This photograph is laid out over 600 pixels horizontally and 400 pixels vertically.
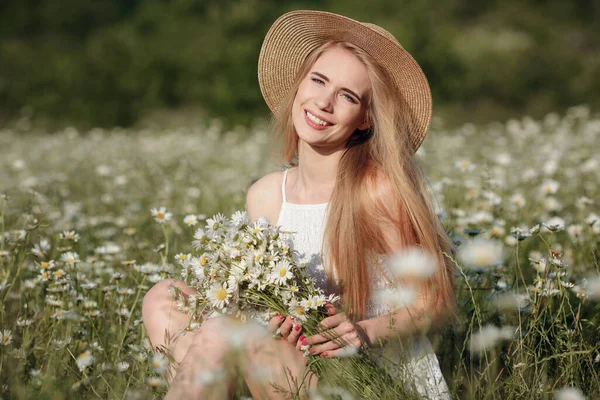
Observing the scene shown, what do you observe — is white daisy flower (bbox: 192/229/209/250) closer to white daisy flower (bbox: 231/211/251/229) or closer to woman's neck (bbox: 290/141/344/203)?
white daisy flower (bbox: 231/211/251/229)

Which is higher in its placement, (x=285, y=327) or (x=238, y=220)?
(x=238, y=220)

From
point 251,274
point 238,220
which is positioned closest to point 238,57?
point 238,220

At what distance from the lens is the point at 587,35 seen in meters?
21.5

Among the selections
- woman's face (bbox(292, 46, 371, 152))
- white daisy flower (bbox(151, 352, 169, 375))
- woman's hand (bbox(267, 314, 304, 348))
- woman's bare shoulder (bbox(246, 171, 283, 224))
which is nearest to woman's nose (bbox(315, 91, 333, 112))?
woman's face (bbox(292, 46, 371, 152))

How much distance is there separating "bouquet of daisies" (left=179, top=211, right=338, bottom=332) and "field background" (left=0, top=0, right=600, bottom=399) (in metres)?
0.27

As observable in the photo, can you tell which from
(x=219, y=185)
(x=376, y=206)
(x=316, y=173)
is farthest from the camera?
(x=219, y=185)

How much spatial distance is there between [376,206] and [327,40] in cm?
76

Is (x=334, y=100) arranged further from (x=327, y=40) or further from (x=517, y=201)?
(x=517, y=201)

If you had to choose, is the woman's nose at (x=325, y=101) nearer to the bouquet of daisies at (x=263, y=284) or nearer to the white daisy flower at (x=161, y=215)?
the bouquet of daisies at (x=263, y=284)

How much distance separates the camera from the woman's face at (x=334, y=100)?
94.2 inches

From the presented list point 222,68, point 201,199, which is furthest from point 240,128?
point 201,199

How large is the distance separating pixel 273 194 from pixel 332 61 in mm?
614

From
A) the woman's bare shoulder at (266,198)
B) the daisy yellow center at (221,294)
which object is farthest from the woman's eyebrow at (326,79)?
the daisy yellow center at (221,294)

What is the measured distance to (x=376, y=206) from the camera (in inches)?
91.0
